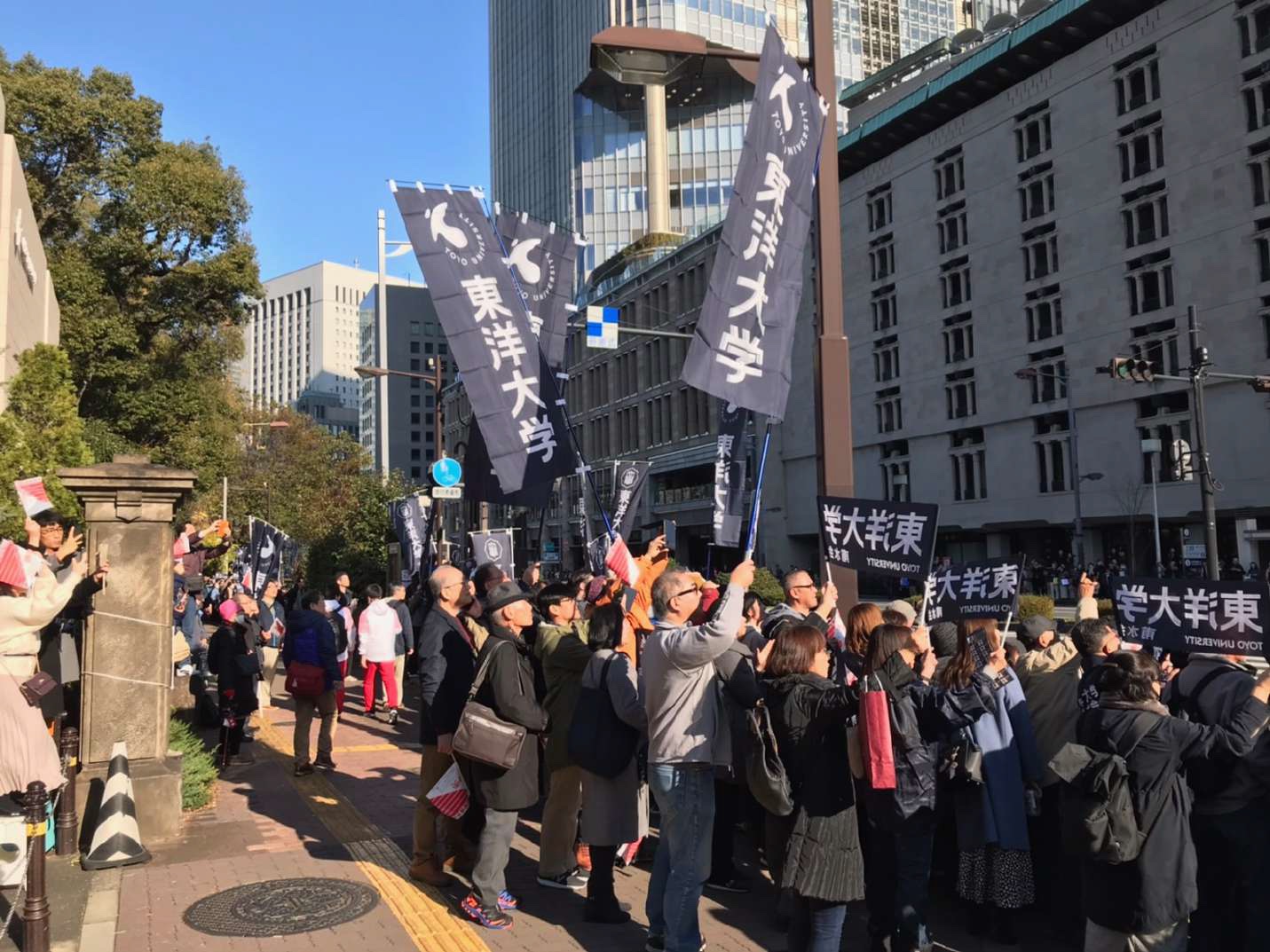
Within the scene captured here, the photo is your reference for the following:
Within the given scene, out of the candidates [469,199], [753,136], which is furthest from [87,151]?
[753,136]

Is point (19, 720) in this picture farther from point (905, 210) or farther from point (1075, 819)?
point (905, 210)

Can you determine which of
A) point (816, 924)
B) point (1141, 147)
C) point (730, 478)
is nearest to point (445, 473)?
point (730, 478)

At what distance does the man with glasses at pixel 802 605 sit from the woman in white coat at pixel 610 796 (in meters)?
1.29

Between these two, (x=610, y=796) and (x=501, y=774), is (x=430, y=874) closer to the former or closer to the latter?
(x=501, y=774)

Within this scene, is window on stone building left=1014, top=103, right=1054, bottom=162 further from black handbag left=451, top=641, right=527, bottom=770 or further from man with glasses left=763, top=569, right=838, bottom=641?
black handbag left=451, top=641, right=527, bottom=770

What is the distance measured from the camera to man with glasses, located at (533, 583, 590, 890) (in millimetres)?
6562

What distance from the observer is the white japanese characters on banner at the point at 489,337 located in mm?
10625

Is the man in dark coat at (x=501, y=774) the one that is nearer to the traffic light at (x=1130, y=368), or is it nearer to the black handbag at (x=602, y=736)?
the black handbag at (x=602, y=736)

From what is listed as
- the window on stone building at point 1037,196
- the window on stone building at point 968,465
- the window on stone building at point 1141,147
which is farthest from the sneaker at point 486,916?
the window on stone building at point 968,465

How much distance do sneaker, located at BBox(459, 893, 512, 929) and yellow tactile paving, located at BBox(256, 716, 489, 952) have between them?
0.07 metres

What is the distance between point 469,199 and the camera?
11344 millimetres

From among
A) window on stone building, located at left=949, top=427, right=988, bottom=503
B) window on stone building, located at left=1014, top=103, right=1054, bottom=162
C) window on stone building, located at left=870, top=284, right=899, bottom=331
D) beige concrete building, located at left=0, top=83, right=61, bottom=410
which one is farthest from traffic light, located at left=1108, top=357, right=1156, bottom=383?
window on stone building, located at left=870, top=284, right=899, bottom=331

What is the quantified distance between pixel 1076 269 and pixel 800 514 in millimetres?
22263

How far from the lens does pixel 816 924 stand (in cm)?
476
